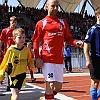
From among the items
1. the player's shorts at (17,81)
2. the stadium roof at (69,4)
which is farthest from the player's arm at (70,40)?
the stadium roof at (69,4)

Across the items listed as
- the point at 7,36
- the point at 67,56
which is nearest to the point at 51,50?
the point at 7,36

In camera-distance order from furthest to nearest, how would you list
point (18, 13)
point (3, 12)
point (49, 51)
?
point (18, 13), point (3, 12), point (49, 51)

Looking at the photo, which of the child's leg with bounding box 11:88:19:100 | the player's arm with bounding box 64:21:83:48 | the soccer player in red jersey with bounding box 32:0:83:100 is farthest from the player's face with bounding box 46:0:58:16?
the child's leg with bounding box 11:88:19:100

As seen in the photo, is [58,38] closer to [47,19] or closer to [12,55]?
[47,19]

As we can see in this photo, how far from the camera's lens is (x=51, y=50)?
4363 mm

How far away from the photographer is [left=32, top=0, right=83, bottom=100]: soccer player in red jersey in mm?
4340

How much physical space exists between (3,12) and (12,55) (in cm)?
2321

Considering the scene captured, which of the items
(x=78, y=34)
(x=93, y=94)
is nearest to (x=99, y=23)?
(x=93, y=94)

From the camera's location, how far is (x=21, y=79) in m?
4.76

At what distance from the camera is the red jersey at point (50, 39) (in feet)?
14.3

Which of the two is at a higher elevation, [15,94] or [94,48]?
[94,48]

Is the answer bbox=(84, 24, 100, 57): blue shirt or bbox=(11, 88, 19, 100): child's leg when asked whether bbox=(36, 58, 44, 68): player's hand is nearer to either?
bbox=(11, 88, 19, 100): child's leg

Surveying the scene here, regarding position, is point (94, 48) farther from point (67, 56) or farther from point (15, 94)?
point (67, 56)

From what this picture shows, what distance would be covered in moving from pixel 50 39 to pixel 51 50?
17cm
